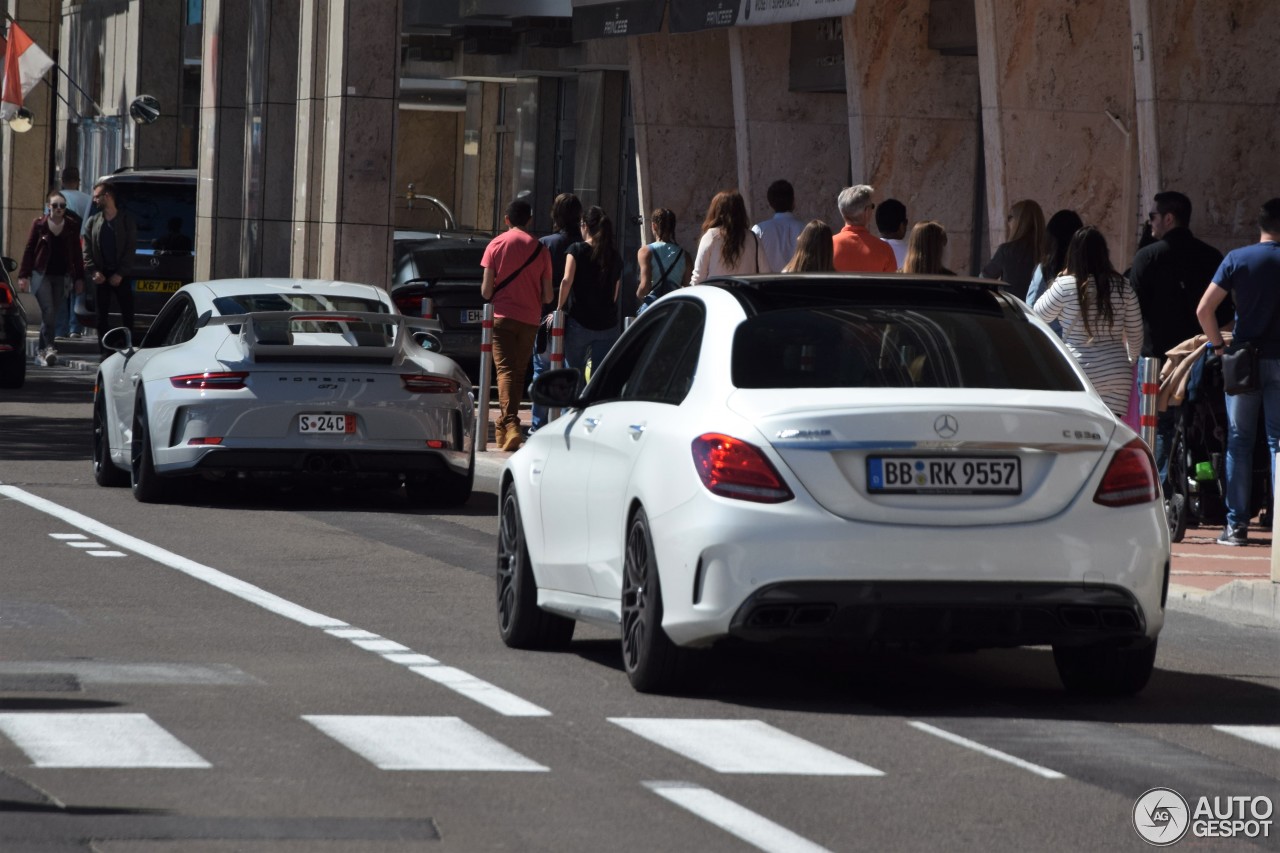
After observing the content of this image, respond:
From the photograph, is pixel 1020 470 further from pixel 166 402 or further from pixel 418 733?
pixel 166 402

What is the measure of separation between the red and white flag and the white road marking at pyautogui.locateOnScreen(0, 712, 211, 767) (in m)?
39.5

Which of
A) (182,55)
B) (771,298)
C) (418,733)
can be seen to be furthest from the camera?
(182,55)

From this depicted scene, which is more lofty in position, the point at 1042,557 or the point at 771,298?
the point at 771,298

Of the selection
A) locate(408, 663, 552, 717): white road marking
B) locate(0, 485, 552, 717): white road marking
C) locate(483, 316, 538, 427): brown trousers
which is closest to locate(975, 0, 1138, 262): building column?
locate(483, 316, 538, 427): brown trousers

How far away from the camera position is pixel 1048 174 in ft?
75.0

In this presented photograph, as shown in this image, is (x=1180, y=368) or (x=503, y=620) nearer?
(x=503, y=620)

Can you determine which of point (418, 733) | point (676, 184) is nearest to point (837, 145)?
point (676, 184)

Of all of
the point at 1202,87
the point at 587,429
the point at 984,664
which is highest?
the point at 1202,87

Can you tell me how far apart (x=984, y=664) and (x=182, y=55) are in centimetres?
4042

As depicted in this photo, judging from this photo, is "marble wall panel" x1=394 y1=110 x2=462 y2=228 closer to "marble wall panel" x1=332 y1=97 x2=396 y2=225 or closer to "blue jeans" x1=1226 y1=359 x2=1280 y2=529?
"marble wall panel" x1=332 y1=97 x2=396 y2=225

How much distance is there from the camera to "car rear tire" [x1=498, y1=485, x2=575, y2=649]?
33.6 feet

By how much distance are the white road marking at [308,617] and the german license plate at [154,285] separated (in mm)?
17331

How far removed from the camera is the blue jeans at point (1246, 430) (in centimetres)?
1484

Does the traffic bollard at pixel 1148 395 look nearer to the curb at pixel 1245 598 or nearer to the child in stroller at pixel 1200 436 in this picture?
the child in stroller at pixel 1200 436
